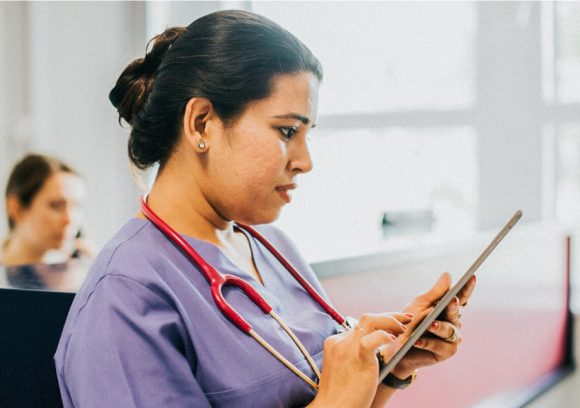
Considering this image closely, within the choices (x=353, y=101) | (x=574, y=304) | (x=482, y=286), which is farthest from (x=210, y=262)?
(x=353, y=101)

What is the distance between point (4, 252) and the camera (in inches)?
88.1

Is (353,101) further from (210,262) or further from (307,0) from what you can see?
(210,262)

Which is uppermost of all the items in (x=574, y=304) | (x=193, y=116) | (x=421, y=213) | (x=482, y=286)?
(x=193, y=116)

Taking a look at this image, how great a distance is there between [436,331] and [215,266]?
0.30m

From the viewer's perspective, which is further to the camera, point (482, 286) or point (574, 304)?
point (574, 304)

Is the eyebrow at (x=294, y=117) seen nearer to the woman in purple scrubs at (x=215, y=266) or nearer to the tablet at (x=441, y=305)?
the woman in purple scrubs at (x=215, y=266)

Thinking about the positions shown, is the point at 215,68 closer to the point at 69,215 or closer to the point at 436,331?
the point at 436,331

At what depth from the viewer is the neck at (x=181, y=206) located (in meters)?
0.93

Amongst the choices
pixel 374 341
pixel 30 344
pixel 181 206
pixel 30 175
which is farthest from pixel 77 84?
pixel 374 341

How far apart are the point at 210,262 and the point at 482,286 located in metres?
1.37

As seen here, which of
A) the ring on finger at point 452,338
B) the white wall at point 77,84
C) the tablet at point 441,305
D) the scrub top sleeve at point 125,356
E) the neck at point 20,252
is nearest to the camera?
the scrub top sleeve at point 125,356

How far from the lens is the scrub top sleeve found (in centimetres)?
75

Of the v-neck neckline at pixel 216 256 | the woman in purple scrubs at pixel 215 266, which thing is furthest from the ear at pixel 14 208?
the v-neck neckline at pixel 216 256

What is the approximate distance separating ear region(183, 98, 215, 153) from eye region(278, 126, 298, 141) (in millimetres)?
91
